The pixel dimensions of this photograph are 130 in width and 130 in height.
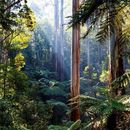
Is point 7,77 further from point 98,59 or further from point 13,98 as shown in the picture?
point 98,59

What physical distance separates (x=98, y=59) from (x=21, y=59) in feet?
93.4

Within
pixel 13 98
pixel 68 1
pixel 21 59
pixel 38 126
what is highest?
pixel 68 1

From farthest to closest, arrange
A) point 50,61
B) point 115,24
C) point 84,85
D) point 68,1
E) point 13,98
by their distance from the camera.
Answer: point 68,1
point 50,61
point 84,85
point 13,98
point 115,24

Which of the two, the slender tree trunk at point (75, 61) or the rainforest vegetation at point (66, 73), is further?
the slender tree trunk at point (75, 61)

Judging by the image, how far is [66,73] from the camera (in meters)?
34.2

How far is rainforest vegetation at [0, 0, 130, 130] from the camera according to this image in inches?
183

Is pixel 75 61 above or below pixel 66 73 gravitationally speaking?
above

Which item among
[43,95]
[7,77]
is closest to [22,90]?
[7,77]

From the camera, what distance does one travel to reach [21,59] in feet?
51.5

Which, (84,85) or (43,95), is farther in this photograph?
(84,85)

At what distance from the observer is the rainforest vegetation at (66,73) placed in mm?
4645

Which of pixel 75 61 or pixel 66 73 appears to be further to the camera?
pixel 66 73

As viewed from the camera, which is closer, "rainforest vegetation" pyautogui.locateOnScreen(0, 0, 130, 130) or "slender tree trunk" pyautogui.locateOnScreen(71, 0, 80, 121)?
"rainforest vegetation" pyautogui.locateOnScreen(0, 0, 130, 130)

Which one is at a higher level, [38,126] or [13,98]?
[13,98]
